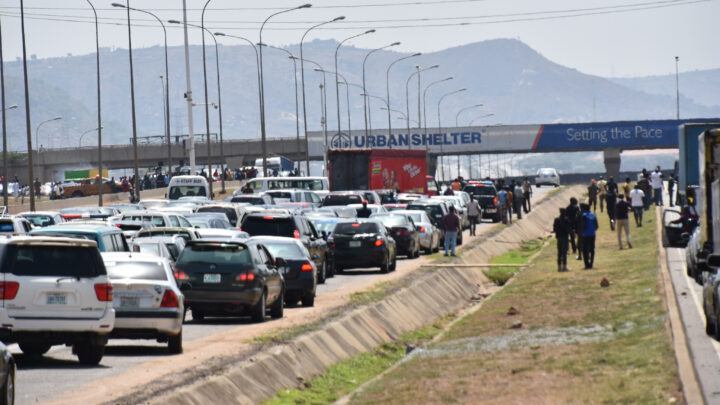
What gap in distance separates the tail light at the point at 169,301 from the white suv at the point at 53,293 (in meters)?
1.64

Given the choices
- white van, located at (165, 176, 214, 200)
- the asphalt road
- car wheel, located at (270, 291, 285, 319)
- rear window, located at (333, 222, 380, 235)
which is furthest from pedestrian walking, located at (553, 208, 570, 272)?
white van, located at (165, 176, 214, 200)

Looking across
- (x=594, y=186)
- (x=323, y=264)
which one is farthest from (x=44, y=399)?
(x=594, y=186)

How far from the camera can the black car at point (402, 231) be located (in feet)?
142

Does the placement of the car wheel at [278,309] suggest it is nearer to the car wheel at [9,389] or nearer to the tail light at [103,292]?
the tail light at [103,292]

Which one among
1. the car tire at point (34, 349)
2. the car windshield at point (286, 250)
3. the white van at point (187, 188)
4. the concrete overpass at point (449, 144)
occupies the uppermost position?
the concrete overpass at point (449, 144)

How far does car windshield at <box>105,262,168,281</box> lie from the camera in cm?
1834

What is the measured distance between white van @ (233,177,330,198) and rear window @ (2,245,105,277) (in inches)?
1760

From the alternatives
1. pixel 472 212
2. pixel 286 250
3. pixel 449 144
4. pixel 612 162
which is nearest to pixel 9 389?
pixel 286 250

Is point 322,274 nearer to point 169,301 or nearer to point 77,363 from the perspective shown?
point 169,301

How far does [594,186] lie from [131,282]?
48.2 m

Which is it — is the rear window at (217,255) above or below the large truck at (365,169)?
below

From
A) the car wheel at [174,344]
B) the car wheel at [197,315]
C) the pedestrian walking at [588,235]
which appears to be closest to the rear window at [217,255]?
the car wheel at [197,315]

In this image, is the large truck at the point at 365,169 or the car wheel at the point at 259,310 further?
the large truck at the point at 365,169

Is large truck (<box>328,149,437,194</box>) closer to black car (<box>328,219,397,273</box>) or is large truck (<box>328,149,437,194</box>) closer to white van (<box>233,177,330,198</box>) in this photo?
white van (<box>233,177,330,198</box>)
